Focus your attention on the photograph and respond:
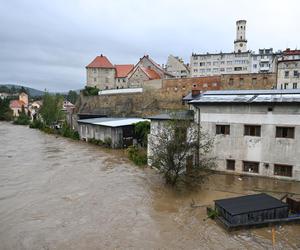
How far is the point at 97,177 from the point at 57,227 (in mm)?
7438

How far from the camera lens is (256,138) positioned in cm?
1609

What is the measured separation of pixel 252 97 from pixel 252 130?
7.11 ft

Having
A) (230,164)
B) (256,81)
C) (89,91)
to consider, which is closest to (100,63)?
(89,91)

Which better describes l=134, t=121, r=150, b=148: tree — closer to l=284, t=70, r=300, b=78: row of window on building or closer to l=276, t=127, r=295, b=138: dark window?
l=276, t=127, r=295, b=138: dark window

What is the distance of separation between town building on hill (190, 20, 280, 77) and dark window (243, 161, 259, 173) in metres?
51.3

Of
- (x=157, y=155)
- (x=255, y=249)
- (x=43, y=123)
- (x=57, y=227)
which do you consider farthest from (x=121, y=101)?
(x=255, y=249)

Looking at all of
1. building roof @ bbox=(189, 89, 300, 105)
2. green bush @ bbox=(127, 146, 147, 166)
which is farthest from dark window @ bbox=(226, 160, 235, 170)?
green bush @ bbox=(127, 146, 147, 166)

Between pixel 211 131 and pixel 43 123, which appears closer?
pixel 211 131

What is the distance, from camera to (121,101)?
4128 cm

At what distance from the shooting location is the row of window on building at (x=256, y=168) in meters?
15.5

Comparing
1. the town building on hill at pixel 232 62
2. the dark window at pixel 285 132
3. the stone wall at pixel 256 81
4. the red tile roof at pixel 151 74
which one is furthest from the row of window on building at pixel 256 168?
the town building on hill at pixel 232 62

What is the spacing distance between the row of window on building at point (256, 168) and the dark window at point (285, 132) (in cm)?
183

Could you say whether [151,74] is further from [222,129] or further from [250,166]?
[250,166]

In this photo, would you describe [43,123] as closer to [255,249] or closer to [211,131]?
[211,131]
